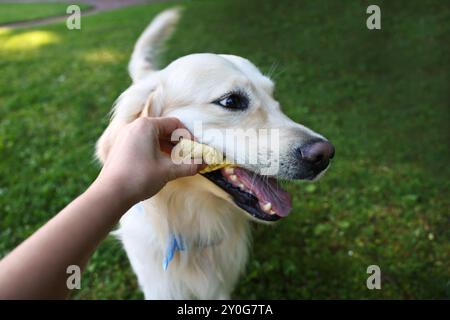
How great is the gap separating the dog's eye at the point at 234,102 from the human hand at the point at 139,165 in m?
0.42

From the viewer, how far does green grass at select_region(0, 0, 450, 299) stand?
3303mm

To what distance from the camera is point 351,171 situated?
4.27m

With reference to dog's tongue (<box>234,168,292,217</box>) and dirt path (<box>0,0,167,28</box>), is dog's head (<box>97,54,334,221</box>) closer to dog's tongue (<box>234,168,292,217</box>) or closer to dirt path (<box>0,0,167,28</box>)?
dog's tongue (<box>234,168,292,217</box>)

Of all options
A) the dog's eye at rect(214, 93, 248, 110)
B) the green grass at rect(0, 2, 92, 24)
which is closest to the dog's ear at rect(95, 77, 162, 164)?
the dog's eye at rect(214, 93, 248, 110)

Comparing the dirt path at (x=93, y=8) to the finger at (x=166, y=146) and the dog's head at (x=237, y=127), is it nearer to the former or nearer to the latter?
the dog's head at (x=237, y=127)

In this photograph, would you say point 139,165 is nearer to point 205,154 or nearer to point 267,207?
point 205,154

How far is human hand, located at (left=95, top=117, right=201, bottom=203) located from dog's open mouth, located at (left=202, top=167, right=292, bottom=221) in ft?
0.99

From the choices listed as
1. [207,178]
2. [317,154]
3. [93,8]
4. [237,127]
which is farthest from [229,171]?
[93,8]

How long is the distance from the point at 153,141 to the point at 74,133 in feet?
12.9

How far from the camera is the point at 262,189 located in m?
2.06

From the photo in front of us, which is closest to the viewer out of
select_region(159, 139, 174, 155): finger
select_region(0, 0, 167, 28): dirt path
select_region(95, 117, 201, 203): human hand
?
select_region(95, 117, 201, 203): human hand

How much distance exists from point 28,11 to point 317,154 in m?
13.7

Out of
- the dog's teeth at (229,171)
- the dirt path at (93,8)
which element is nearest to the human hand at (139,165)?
the dog's teeth at (229,171)

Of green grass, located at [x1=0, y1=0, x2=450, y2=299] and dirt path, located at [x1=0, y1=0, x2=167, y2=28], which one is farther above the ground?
dirt path, located at [x1=0, y1=0, x2=167, y2=28]
